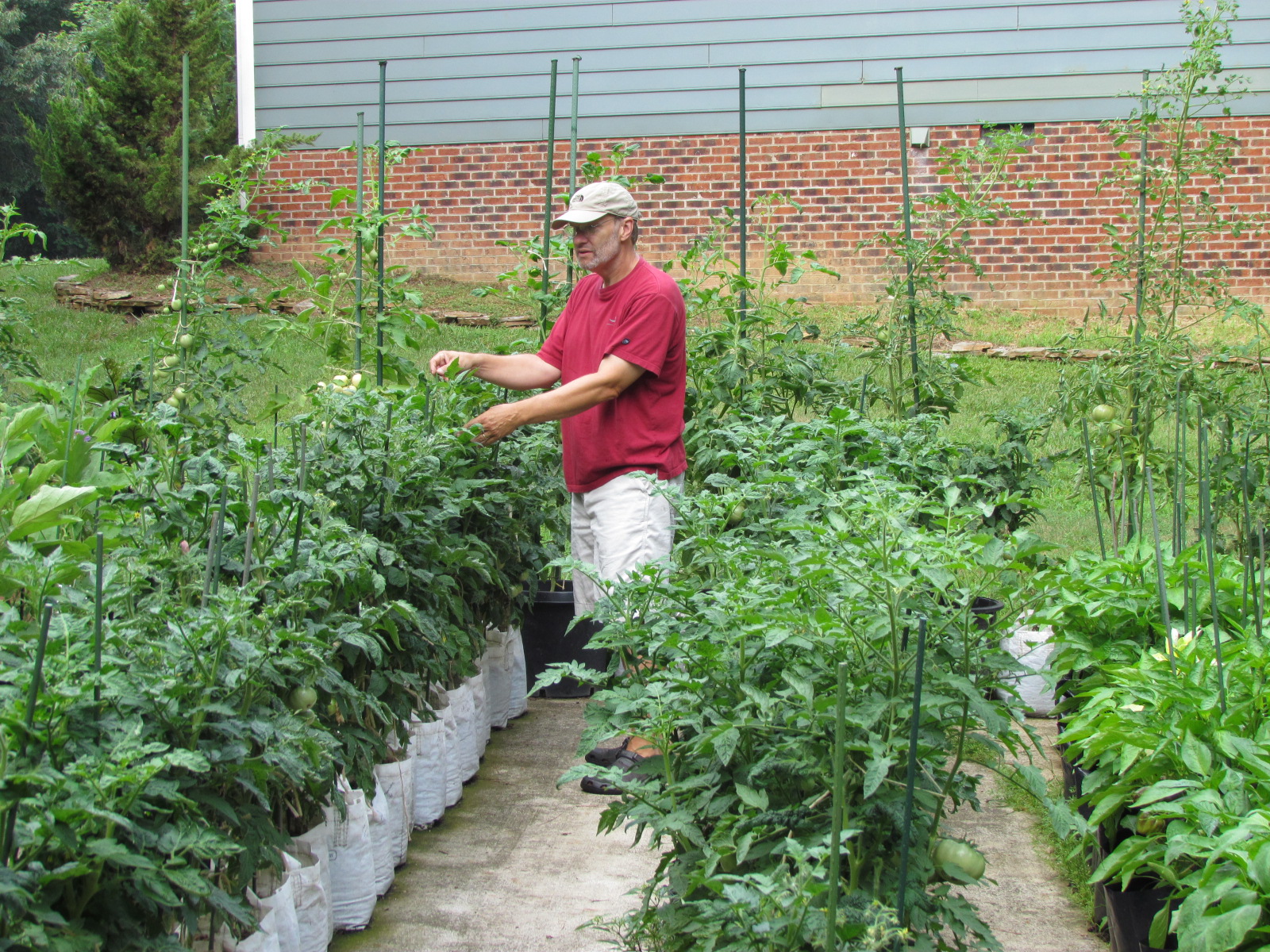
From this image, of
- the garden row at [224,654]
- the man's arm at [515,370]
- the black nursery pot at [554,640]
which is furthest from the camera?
the black nursery pot at [554,640]

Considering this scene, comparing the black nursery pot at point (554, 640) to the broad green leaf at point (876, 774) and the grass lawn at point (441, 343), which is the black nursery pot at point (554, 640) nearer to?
the broad green leaf at point (876, 774)

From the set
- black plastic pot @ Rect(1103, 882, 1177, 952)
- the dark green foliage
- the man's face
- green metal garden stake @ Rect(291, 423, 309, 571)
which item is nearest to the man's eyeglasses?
the man's face

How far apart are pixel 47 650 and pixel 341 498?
3.28 ft

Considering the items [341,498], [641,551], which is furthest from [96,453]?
[641,551]

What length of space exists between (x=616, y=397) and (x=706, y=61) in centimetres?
695

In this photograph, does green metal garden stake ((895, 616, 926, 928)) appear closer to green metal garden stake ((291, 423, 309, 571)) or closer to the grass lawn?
green metal garden stake ((291, 423, 309, 571))

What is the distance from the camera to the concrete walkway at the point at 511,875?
265cm

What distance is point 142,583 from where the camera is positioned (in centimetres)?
208

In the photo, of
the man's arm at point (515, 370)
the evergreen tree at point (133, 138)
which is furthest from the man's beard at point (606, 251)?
the evergreen tree at point (133, 138)

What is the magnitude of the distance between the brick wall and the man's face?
6258 millimetres

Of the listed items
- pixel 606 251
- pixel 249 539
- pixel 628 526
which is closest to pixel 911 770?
pixel 249 539

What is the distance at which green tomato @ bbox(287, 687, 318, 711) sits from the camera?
2207 mm

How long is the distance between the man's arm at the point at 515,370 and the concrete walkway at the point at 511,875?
3.95ft

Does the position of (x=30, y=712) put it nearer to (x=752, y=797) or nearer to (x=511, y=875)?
(x=752, y=797)
